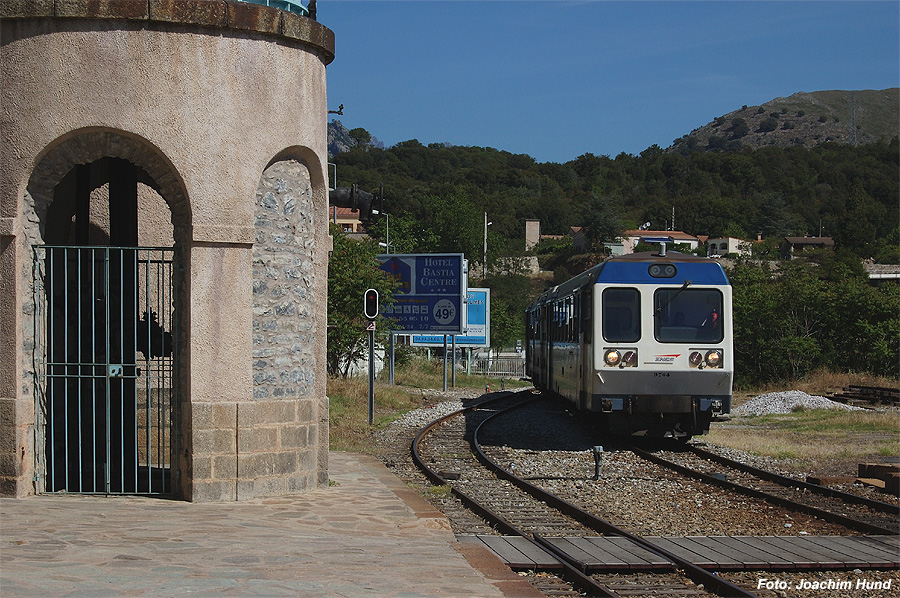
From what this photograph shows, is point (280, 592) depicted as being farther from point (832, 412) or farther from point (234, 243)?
point (832, 412)

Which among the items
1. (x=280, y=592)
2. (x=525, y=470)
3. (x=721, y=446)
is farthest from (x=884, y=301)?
(x=280, y=592)

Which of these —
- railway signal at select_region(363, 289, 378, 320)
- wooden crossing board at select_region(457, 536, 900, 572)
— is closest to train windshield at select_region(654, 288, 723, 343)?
railway signal at select_region(363, 289, 378, 320)

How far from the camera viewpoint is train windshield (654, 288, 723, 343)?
654 inches

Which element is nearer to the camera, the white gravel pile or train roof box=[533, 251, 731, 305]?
train roof box=[533, 251, 731, 305]

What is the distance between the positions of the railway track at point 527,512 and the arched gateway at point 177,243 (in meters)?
2.24

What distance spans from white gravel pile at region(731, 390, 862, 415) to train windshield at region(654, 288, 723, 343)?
10.9m

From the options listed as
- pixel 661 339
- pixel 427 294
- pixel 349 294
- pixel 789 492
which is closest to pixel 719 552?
pixel 789 492

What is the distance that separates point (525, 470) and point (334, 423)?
6.97m

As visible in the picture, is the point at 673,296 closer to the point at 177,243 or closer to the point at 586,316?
the point at 586,316

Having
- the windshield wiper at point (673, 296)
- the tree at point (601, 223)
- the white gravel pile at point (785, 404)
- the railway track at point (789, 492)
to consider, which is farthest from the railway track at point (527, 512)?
the tree at point (601, 223)

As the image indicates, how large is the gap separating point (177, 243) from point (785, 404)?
71.3 feet

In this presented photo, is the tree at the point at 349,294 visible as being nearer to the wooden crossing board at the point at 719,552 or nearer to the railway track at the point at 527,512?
the railway track at the point at 527,512

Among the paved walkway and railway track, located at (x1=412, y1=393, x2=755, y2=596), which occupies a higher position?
the paved walkway

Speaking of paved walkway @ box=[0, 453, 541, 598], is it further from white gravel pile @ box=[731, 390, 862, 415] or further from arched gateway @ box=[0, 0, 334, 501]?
white gravel pile @ box=[731, 390, 862, 415]
